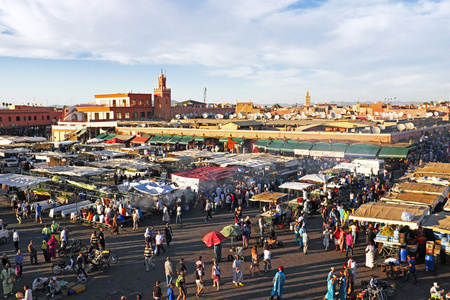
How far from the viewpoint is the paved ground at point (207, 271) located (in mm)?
10617

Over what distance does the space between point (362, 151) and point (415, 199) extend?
15.2 metres

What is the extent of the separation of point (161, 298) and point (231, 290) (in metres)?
2.11

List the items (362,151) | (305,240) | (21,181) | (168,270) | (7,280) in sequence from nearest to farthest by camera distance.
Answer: (7,280), (168,270), (305,240), (21,181), (362,151)

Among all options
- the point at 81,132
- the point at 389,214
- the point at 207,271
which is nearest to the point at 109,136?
the point at 81,132

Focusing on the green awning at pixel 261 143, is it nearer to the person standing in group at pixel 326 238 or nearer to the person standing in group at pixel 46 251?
the person standing in group at pixel 326 238

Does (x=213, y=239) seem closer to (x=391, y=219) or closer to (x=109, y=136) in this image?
(x=391, y=219)

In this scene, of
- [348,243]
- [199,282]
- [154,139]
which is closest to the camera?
[199,282]

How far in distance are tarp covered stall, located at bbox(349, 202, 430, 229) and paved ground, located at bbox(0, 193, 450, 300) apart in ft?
5.05

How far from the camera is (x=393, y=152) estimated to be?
94.8 ft

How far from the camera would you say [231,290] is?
10.8 m

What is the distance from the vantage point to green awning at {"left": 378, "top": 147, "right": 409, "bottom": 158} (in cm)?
2845

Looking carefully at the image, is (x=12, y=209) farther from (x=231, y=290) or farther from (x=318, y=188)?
(x=318, y=188)

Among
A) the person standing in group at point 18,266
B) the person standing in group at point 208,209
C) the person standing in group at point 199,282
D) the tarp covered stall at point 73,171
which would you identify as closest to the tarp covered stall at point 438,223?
the person standing in group at point 199,282

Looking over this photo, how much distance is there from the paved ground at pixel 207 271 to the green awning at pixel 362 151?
15265 mm
